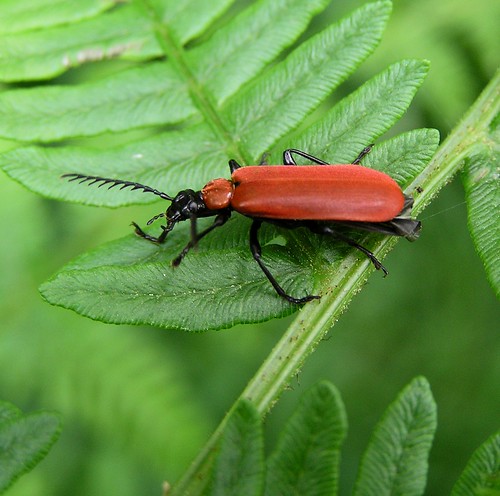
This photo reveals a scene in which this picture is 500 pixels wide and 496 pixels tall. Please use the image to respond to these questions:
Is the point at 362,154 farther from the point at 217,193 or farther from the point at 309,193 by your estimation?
the point at 217,193

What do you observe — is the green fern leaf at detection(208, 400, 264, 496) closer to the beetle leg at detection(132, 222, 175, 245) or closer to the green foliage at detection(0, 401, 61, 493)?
the green foliage at detection(0, 401, 61, 493)

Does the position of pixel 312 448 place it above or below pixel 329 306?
below

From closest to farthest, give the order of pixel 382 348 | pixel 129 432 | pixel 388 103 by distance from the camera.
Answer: pixel 388 103
pixel 129 432
pixel 382 348

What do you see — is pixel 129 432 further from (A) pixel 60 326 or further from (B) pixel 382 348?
(B) pixel 382 348

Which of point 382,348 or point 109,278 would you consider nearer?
point 109,278

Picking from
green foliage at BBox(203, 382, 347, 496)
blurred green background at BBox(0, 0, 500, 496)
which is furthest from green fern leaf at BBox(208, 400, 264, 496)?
blurred green background at BBox(0, 0, 500, 496)

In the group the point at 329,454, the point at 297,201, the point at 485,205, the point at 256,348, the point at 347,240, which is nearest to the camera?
the point at 329,454

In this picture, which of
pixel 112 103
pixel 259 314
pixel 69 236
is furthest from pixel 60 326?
pixel 259 314

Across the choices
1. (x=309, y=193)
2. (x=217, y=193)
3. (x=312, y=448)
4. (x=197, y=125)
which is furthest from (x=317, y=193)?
(x=312, y=448)
